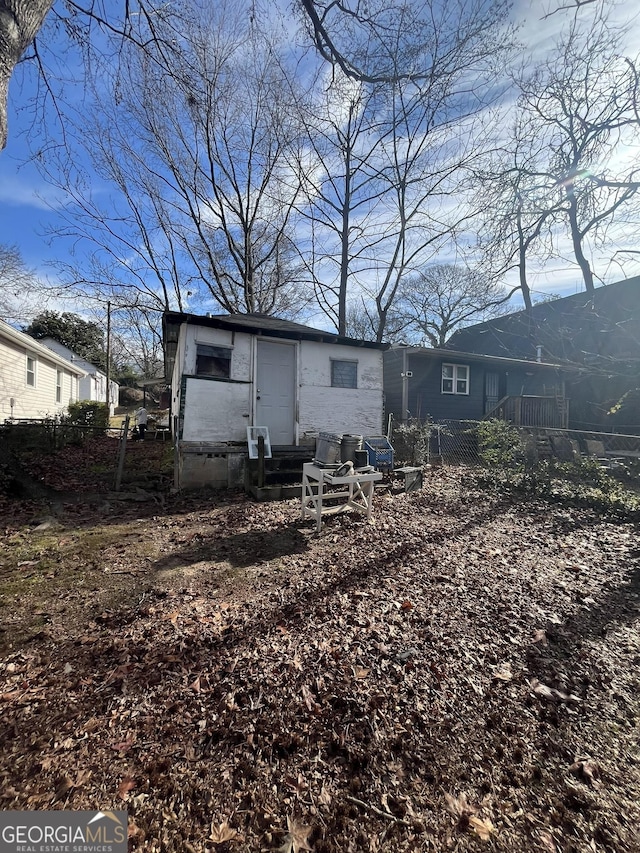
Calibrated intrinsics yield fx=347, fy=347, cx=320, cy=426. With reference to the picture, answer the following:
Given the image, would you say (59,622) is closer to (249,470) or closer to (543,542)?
(249,470)

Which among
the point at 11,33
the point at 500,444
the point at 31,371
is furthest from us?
the point at 31,371

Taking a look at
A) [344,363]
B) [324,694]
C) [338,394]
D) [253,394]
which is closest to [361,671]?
[324,694]

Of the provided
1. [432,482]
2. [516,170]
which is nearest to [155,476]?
[432,482]

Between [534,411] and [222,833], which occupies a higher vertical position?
[534,411]

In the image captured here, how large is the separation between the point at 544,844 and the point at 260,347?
8.21m

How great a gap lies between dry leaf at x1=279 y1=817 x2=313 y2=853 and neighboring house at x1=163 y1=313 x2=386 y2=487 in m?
6.31

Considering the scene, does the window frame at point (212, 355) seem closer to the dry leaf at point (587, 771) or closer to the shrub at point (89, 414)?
the dry leaf at point (587, 771)

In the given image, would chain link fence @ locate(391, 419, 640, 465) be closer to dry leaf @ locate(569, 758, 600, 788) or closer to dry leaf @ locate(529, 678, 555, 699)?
dry leaf @ locate(529, 678, 555, 699)

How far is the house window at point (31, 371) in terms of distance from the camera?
1351 cm

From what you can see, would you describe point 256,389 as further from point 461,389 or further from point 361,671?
point 461,389

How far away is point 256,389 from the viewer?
826cm

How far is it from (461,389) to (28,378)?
1806cm

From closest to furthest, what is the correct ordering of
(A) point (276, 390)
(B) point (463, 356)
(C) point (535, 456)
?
(A) point (276, 390) → (C) point (535, 456) → (B) point (463, 356)

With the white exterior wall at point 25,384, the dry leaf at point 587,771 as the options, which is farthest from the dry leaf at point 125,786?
the white exterior wall at point 25,384
